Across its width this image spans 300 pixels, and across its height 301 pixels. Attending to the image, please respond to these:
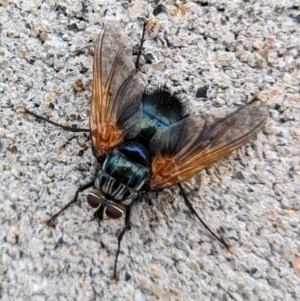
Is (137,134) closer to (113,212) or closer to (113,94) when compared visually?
(113,94)

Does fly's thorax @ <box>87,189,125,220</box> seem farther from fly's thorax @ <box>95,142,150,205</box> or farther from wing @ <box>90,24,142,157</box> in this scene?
wing @ <box>90,24,142,157</box>

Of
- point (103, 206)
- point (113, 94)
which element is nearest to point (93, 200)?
point (103, 206)

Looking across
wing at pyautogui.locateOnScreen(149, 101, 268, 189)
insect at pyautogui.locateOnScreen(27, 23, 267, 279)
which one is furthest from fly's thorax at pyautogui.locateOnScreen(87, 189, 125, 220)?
wing at pyautogui.locateOnScreen(149, 101, 268, 189)

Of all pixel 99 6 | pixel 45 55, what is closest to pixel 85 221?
pixel 45 55

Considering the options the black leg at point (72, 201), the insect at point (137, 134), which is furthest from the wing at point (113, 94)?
the black leg at point (72, 201)

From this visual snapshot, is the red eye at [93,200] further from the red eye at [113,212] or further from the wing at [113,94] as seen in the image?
the wing at [113,94]
